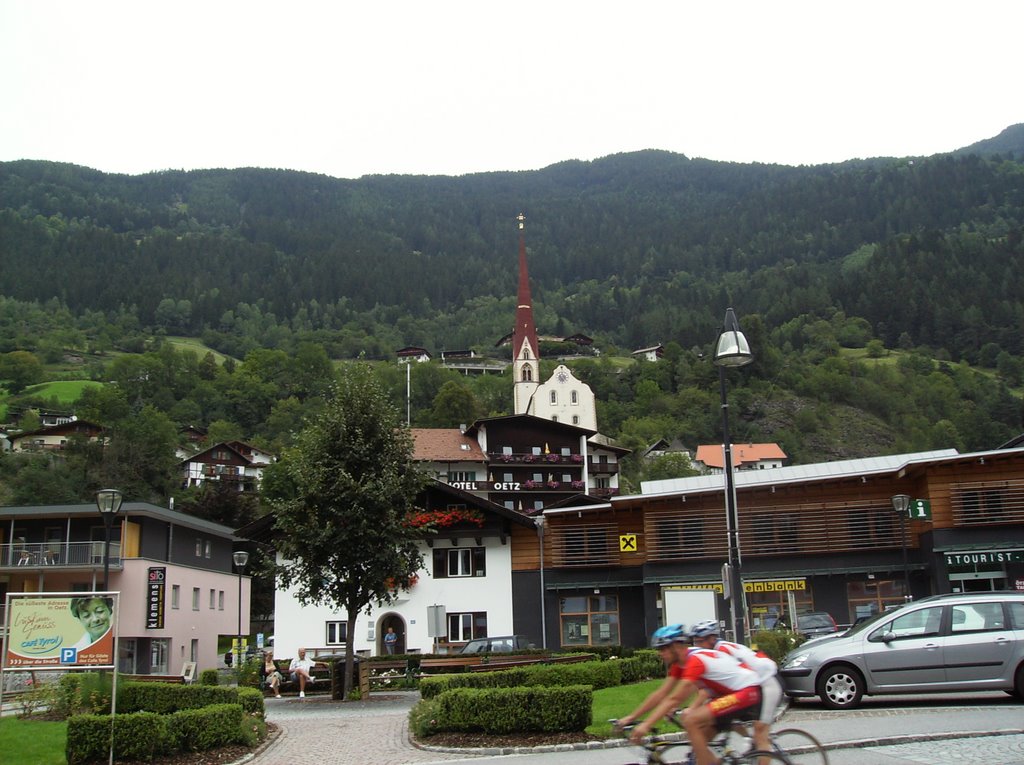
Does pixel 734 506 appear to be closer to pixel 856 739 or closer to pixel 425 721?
pixel 856 739

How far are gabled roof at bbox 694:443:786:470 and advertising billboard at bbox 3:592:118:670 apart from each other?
122668 millimetres

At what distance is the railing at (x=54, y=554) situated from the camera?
4666 centimetres

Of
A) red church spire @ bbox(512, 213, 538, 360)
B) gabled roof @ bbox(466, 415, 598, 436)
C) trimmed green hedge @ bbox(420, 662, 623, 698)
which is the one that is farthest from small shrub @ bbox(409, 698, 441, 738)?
red church spire @ bbox(512, 213, 538, 360)

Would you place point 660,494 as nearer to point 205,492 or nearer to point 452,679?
point 452,679

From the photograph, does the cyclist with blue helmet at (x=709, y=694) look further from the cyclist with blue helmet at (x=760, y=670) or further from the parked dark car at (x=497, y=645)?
the parked dark car at (x=497, y=645)

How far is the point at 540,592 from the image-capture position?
1697 inches

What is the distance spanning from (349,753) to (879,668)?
849cm

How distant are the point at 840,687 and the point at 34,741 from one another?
13.0 meters

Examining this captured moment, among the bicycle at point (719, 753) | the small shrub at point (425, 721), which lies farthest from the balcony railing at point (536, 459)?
the bicycle at point (719, 753)

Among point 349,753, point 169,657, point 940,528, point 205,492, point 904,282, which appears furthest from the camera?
point 904,282


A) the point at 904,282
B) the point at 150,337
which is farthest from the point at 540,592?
the point at 150,337

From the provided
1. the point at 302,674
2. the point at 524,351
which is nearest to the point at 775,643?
the point at 302,674

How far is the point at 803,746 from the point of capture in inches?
397

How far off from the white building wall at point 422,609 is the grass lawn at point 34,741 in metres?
24.2
